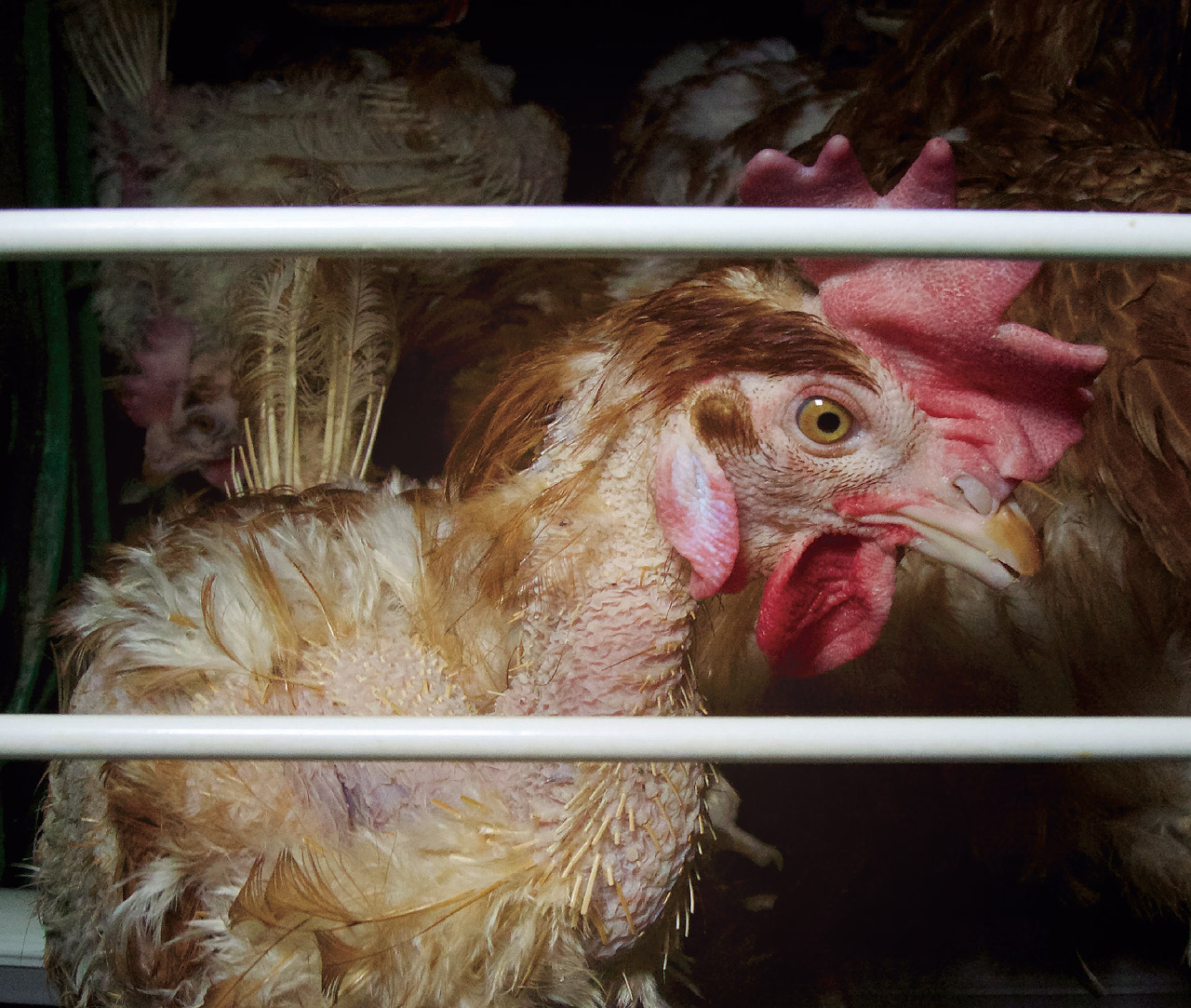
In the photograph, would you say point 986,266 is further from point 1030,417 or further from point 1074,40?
point 1074,40

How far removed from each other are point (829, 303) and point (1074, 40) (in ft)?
2.58

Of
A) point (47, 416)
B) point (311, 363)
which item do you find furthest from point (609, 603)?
point (47, 416)

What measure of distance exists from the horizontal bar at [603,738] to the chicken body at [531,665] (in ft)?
0.80

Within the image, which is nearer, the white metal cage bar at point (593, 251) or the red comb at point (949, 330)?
the white metal cage bar at point (593, 251)

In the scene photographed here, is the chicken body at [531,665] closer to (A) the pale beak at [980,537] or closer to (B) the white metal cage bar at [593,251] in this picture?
(A) the pale beak at [980,537]

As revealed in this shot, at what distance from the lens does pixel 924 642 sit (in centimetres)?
91

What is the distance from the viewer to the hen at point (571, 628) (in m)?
0.60

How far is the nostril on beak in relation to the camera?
0.61m

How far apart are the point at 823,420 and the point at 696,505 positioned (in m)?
0.13

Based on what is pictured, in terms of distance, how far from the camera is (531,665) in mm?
654

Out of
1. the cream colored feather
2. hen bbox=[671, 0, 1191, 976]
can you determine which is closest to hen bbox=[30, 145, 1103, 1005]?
hen bbox=[671, 0, 1191, 976]

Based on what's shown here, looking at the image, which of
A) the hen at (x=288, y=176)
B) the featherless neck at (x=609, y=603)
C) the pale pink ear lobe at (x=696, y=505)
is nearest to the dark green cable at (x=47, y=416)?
the hen at (x=288, y=176)

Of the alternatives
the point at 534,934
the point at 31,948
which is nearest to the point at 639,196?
the point at 534,934

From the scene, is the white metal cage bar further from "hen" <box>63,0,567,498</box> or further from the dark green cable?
the dark green cable
